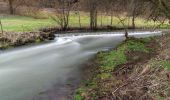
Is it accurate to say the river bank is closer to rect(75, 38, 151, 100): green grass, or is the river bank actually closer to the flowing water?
rect(75, 38, 151, 100): green grass

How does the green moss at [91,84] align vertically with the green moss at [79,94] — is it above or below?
above

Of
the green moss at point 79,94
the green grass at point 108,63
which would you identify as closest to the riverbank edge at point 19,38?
the green grass at point 108,63

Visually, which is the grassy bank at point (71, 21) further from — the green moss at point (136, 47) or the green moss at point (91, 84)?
the green moss at point (91, 84)

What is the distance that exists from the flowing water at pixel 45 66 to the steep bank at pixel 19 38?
4.24ft

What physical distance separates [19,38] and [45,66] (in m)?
9.92

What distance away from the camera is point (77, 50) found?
30.7m

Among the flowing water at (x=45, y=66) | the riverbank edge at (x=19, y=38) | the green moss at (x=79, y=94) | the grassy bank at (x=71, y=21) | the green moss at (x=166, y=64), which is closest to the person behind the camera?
the green moss at (x=79, y=94)

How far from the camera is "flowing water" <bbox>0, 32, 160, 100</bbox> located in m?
17.3

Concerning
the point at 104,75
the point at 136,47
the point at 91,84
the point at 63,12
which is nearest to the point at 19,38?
the point at 136,47

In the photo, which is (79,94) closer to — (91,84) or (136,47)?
(91,84)

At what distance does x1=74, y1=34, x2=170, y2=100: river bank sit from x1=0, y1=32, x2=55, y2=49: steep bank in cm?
1031

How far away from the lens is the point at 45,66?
927 inches

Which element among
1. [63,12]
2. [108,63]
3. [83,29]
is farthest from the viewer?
[63,12]

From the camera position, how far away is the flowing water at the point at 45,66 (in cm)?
1733
